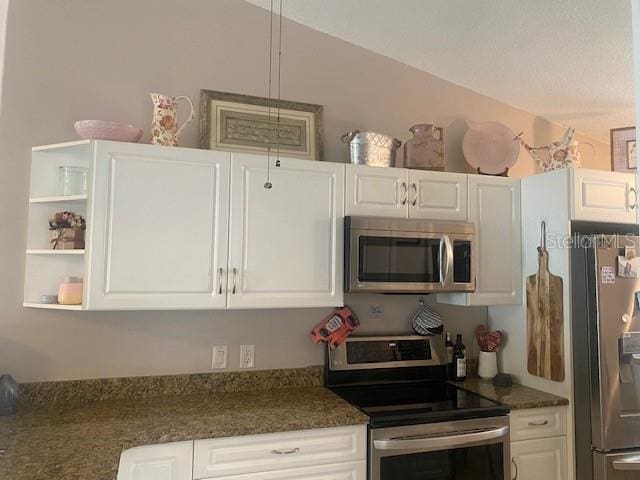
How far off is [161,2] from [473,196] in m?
1.94

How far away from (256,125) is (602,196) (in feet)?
6.10

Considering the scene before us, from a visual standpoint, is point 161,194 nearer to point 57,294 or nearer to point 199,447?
point 57,294

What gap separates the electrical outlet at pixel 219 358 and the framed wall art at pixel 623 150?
96.1 inches

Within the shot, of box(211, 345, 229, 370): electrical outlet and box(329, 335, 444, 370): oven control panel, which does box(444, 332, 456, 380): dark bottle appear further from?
box(211, 345, 229, 370): electrical outlet

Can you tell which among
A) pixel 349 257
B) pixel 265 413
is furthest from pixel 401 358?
pixel 265 413

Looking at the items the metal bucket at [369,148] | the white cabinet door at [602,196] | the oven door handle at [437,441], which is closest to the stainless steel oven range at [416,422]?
the oven door handle at [437,441]

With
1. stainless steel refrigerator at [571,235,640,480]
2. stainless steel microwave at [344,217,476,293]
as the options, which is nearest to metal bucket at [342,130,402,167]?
stainless steel microwave at [344,217,476,293]

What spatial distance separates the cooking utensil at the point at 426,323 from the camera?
2805 millimetres

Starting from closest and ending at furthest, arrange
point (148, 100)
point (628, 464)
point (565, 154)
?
point (628, 464)
point (148, 100)
point (565, 154)

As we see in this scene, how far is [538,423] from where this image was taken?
93.8 inches

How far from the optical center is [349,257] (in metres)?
2.34

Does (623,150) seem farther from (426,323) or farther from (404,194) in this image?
(426,323)

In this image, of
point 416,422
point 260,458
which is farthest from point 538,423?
point 260,458

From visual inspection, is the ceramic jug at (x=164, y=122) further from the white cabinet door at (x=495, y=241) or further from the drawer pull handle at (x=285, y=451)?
the white cabinet door at (x=495, y=241)
